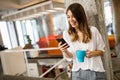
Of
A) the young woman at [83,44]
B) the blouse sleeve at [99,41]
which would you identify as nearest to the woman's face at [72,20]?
the young woman at [83,44]

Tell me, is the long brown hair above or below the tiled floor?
above

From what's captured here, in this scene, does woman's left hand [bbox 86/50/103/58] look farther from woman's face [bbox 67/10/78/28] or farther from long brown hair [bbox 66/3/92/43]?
woman's face [bbox 67/10/78/28]

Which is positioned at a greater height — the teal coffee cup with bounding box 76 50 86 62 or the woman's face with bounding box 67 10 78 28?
the woman's face with bounding box 67 10 78 28

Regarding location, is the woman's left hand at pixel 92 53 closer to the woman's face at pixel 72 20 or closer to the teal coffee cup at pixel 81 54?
the teal coffee cup at pixel 81 54

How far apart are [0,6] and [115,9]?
4.86 m

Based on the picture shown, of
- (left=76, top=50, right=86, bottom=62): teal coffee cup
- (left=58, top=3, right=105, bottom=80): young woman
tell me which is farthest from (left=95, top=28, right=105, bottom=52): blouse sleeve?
(left=76, top=50, right=86, bottom=62): teal coffee cup

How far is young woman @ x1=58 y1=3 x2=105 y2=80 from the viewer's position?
3.93 feet

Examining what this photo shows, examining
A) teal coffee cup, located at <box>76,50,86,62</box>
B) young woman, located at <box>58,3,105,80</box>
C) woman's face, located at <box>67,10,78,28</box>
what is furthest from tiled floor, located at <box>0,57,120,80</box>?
woman's face, located at <box>67,10,78,28</box>

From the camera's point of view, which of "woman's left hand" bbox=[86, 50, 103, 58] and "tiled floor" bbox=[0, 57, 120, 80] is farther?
"tiled floor" bbox=[0, 57, 120, 80]

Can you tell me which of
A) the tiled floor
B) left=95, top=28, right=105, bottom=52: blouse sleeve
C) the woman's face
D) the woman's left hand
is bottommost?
the tiled floor

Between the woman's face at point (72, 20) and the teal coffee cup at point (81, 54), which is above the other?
the woman's face at point (72, 20)

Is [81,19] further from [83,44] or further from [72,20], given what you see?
[83,44]

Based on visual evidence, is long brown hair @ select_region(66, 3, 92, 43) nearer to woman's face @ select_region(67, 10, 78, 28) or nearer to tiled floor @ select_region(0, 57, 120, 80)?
woman's face @ select_region(67, 10, 78, 28)

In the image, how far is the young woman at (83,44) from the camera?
120cm
